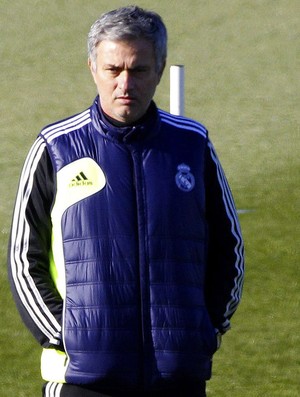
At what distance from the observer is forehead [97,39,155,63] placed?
145 inches

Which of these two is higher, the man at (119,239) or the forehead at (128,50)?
the forehead at (128,50)

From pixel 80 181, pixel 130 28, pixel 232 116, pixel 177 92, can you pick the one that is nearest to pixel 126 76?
pixel 130 28

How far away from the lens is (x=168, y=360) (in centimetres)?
369

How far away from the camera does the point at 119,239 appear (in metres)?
3.67

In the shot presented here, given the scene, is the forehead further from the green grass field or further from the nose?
the green grass field

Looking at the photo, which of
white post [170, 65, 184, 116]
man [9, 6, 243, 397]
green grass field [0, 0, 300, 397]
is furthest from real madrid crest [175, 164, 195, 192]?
white post [170, 65, 184, 116]

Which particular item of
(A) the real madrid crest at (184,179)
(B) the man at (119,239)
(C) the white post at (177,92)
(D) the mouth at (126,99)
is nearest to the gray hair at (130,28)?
(B) the man at (119,239)

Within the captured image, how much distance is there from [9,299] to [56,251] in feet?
14.2

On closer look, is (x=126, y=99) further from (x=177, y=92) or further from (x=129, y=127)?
(x=177, y=92)

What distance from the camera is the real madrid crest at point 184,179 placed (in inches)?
149

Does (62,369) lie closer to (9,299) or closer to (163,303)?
(163,303)

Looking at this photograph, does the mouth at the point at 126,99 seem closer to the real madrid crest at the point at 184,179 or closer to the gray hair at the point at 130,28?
the gray hair at the point at 130,28

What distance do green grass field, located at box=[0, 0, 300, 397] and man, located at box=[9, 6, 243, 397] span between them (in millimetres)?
3006

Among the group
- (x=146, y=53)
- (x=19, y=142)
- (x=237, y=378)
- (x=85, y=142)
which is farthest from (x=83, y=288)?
(x=19, y=142)
